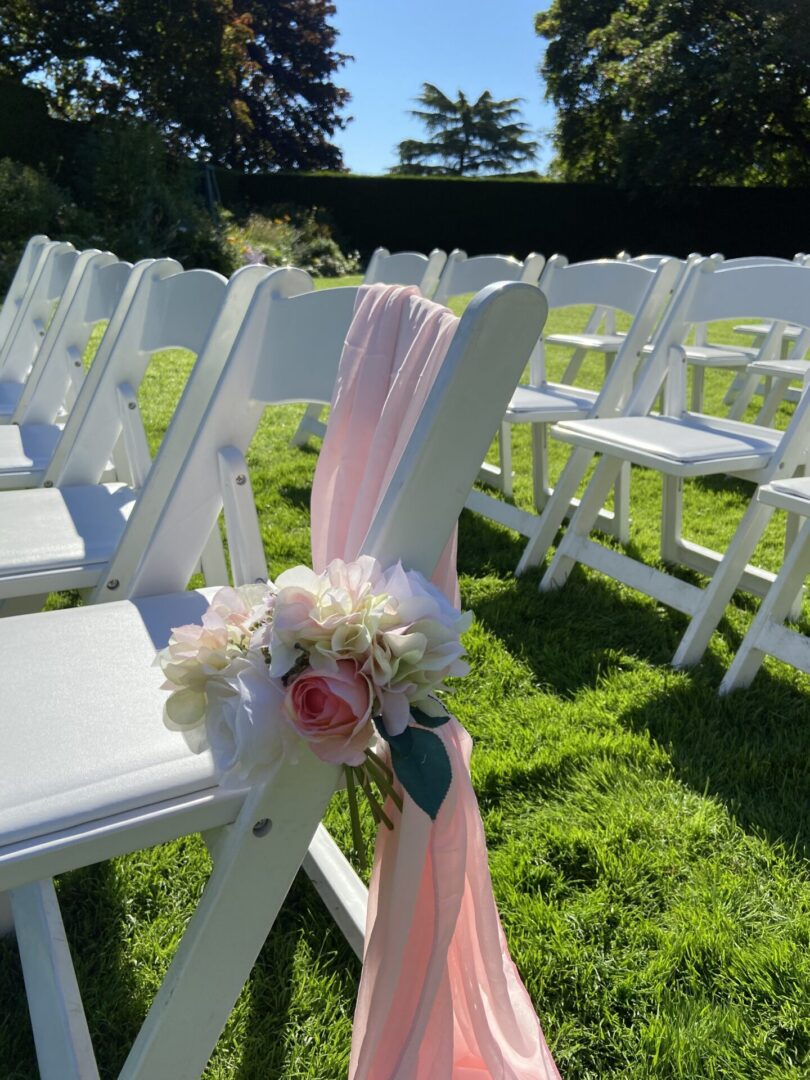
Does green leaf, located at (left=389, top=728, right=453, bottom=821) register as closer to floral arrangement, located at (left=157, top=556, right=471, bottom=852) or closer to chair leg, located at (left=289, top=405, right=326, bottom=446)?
floral arrangement, located at (left=157, top=556, right=471, bottom=852)

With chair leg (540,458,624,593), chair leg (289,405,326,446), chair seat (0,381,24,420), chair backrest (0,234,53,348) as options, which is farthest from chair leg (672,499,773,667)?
chair backrest (0,234,53,348)

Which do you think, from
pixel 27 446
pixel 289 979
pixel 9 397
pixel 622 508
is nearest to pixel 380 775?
pixel 289 979

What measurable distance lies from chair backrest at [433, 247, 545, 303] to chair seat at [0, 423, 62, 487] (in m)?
1.76

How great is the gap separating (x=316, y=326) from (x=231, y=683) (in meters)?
0.73

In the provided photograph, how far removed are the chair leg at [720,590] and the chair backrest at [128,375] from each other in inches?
59.2

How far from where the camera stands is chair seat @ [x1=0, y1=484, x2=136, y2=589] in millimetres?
1737

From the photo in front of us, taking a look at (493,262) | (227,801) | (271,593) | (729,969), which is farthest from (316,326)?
(493,262)

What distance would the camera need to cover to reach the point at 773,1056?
1.37m

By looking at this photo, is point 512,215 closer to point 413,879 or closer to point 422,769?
point 413,879

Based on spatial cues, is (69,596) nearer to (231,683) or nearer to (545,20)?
(231,683)

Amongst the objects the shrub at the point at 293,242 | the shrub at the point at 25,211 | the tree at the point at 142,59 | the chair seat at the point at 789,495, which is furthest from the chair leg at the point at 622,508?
the tree at the point at 142,59

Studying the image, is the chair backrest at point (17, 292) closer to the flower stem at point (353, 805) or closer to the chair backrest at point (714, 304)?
the chair backrest at point (714, 304)

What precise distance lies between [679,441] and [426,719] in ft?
6.32

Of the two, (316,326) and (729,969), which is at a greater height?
(316,326)
